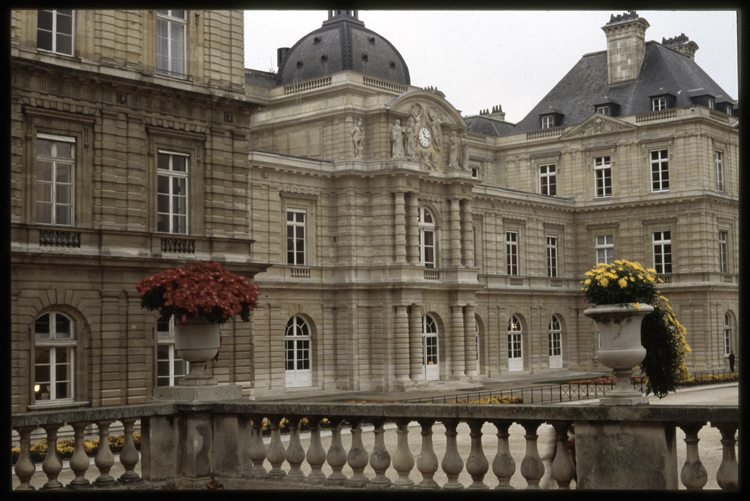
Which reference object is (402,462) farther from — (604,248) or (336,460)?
(604,248)

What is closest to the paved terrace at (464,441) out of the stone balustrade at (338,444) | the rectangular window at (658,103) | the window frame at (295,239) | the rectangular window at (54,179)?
the stone balustrade at (338,444)

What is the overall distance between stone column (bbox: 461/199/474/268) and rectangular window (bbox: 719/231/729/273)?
668 inches

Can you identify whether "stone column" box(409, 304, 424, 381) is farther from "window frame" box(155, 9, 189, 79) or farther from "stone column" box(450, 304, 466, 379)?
"window frame" box(155, 9, 189, 79)

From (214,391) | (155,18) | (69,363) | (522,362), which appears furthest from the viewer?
(522,362)

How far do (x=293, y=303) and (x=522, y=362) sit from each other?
1665 cm

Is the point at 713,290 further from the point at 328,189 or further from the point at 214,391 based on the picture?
the point at 214,391

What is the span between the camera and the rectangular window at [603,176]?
174 ft

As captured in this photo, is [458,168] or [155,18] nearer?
[155,18]

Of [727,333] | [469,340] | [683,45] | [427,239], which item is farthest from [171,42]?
[683,45]

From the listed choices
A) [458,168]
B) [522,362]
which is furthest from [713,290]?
[458,168]

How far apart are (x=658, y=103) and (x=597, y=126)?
11.5 ft

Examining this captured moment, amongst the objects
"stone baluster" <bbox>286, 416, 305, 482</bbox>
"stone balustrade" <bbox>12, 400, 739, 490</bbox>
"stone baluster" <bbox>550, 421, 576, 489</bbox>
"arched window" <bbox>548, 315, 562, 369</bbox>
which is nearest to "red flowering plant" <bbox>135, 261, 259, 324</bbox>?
"stone balustrade" <bbox>12, 400, 739, 490</bbox>

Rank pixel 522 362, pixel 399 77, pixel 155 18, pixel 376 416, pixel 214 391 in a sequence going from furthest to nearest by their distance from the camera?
pixel 522 362, pixel 399 77, pixel 155 18, pixel 214 391, pixel 376 416

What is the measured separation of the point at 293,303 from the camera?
3766cm
